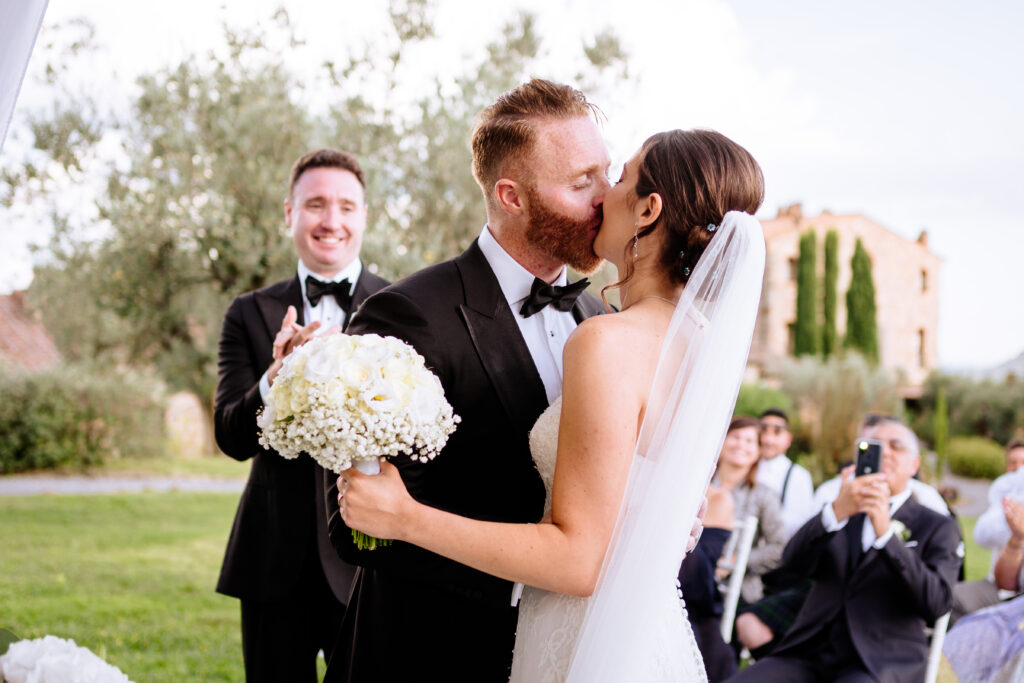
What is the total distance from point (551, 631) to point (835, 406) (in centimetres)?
1555

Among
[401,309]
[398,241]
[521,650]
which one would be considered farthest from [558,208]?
[398,241]

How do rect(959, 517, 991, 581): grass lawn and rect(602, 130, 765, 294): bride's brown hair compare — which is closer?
rect(602, 130, 765, 294): bride's brown hair

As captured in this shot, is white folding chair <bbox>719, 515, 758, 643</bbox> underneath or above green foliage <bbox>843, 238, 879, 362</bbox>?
underneath

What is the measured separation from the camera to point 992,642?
4598 millimetres

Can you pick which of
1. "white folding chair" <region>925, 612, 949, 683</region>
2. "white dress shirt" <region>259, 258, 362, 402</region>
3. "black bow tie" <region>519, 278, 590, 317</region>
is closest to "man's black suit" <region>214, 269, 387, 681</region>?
"white dress shirt" <region>259, 258, 362, 402</region>

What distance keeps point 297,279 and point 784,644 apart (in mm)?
3030

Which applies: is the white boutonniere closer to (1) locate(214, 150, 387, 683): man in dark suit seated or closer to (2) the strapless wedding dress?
(2) the strapless wedding dress

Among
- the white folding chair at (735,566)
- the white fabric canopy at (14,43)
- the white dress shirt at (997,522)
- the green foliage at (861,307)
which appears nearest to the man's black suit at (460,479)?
the white fabric canopy at (14,43)

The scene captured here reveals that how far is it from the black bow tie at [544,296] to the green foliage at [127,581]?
4662 millimetres

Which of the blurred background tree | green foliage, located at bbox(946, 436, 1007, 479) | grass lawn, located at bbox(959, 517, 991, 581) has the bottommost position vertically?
grass lawn, located at bbox(959, 517, 991, 581)

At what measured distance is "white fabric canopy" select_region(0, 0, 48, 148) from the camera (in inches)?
62.6

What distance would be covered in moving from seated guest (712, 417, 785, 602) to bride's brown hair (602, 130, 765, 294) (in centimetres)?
412

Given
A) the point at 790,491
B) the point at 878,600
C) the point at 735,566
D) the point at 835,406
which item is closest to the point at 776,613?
the point at 735,566

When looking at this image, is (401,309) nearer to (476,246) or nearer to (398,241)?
(476,246)
